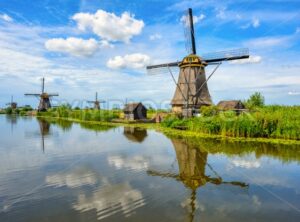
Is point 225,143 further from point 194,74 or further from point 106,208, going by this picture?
point 194,74

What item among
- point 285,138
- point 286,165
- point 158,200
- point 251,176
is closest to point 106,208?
point 158,200

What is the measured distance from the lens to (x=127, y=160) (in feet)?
34.4

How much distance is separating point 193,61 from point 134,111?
11548 millimetres

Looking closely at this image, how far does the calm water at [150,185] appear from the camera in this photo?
5496 mm

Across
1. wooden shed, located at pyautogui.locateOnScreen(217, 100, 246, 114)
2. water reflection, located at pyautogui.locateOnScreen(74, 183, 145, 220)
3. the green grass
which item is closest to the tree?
wooden shed, located at pyautogui.locateOnScreen(217, 100, 246, 114)

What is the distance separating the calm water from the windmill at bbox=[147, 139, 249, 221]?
22 mm

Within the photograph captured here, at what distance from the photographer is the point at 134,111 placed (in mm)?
33500

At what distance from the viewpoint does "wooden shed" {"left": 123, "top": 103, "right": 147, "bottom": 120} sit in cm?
3346

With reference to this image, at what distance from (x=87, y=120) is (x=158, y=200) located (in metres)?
32.7

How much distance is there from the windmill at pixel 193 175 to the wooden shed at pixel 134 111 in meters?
22.1

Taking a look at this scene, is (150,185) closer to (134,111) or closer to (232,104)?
(232,104)

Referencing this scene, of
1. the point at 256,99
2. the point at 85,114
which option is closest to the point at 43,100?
the point at 85,114

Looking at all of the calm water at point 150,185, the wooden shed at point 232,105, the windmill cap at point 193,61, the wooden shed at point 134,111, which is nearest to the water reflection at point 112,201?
the calm water at point 150,185

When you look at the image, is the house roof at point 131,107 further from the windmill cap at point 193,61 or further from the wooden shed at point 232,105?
the windmill cap at point 193,61
